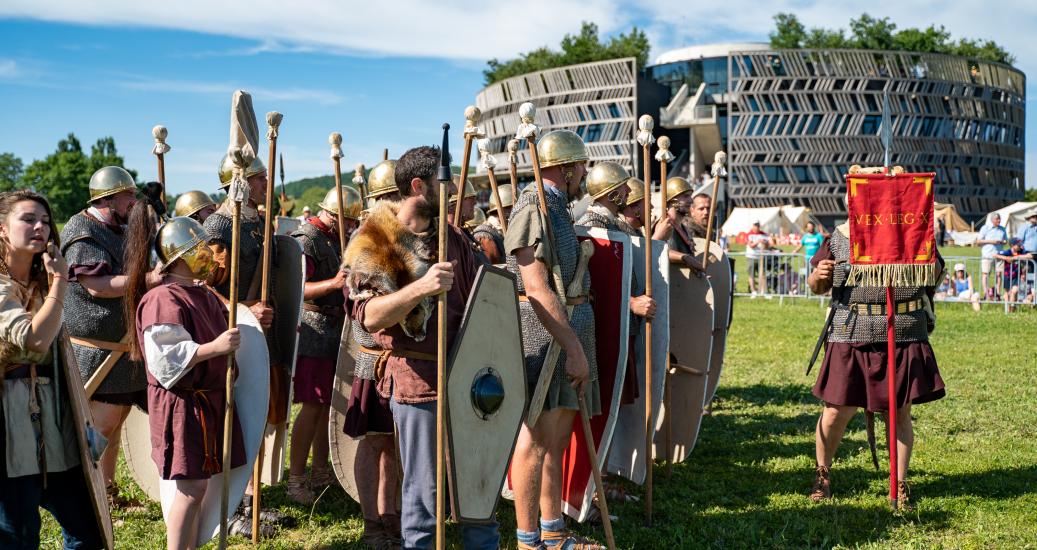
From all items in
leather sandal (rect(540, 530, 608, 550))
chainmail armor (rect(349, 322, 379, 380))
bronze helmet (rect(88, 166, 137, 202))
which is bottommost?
leather sandal (rect(540, 530, 608, 550))

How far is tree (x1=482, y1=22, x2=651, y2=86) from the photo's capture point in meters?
70.8

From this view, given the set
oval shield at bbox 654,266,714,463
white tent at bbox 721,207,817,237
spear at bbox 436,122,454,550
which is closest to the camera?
spear at bbox 436,122,454,550

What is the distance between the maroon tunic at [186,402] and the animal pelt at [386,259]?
24.4 inches

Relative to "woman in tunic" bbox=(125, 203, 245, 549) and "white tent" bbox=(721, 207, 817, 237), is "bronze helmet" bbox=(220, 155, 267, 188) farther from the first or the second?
"white tent" bbox=(721, 207, 817, 237)

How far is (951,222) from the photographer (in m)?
45.1

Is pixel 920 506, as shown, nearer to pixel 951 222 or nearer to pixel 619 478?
pixel 619 478

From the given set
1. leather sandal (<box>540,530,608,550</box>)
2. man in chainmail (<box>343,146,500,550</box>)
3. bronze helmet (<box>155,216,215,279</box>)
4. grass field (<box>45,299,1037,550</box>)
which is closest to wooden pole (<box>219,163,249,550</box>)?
bronze helmet (<box>155,216,215,279</box>)

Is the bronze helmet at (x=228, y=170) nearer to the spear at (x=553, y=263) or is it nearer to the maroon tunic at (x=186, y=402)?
the maroon tunic at (x=186, y=402)

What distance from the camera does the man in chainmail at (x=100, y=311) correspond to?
14.7 feet

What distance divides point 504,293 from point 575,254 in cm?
66

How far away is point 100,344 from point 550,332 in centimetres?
225

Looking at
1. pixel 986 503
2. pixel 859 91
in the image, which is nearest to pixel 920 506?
pixel 986 503

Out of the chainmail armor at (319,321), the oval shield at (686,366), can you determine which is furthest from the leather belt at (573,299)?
the oval shield at (686,366)

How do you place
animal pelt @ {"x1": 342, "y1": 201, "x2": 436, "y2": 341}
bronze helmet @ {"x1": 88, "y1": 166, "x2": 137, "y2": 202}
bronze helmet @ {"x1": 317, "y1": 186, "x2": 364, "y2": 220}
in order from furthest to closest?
bronze helmet @ {"x1": 317, "y1": 186, "x2": 364, "y2": 220}
bronze helmet @ {"x1": 88, "y1": 166, "x2": 137, "y2": 202}
animal pelt @ {"x1": 342, "y1": 201, "x2": 436, "y2": 341}
